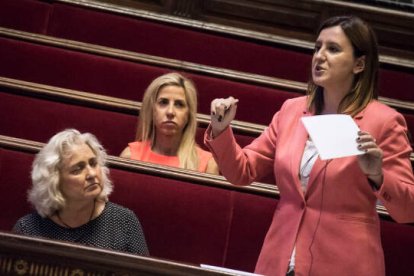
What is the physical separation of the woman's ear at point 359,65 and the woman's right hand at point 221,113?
9 centimetres

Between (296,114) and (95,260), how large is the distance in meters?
0.21

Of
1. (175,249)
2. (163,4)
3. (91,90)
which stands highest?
(163,4)

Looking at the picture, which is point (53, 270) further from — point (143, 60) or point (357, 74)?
point (143, 60)

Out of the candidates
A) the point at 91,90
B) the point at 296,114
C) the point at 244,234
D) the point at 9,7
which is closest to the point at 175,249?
the point at 244,234

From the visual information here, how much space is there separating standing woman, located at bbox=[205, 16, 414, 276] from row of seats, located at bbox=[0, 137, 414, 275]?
158mm

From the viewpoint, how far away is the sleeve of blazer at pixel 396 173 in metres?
0.45

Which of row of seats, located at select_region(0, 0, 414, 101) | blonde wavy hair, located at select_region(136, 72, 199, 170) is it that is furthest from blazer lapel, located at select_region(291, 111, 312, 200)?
row of seats, located at select_region(0, 0, 414, 101)

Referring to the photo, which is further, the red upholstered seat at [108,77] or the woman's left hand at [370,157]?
the red upholstered seat at [108,77]

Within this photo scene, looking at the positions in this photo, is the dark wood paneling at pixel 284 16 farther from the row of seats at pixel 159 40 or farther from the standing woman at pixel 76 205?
the standing woman at pixel 76 205

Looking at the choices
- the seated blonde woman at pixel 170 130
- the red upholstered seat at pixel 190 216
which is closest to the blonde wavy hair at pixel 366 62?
the red upholstered seat at pixel 190 216

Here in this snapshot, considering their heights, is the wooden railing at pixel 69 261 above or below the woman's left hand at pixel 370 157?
below

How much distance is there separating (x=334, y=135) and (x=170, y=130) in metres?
0.36

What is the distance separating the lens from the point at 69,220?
25.6 inches

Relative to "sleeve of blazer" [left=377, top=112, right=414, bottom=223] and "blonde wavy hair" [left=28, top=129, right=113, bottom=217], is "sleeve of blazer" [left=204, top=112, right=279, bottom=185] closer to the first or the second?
"sleeve of blazer" [left=377, top=112, right=414, bottom=223]
